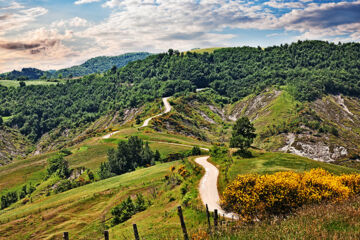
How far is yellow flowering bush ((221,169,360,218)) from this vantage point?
27.0 meters

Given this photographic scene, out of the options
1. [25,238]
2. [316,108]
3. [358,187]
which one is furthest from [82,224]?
[316,108]

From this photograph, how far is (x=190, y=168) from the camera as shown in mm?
50875

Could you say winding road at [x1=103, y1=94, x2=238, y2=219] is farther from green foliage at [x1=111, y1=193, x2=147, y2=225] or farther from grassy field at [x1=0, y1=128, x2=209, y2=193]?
grassy field at [x1=0, y1=128, x2=209, y2=193]

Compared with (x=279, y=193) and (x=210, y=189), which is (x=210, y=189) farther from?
(x=279, y=193)

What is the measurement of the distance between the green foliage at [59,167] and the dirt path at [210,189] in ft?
196

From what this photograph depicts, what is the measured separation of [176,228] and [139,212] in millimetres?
16179

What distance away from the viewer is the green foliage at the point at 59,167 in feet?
299

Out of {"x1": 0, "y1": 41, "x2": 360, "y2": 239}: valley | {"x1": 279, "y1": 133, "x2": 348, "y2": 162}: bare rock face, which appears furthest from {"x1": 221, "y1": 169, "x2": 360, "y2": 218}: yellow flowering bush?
{"x1": 279, "y1": 133, "x2": 348, "y2": 162}: bare rock face

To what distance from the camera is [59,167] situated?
312 feet

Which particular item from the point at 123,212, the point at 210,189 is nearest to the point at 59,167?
the point at 123,212

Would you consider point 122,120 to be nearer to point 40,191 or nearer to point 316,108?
point 40,191

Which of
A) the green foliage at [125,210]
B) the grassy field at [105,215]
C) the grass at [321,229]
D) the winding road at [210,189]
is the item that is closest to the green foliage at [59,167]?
the grassy field at [105,215]

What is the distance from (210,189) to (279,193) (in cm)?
1330

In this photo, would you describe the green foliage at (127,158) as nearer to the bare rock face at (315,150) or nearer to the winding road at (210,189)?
the winding road at (210,189)
